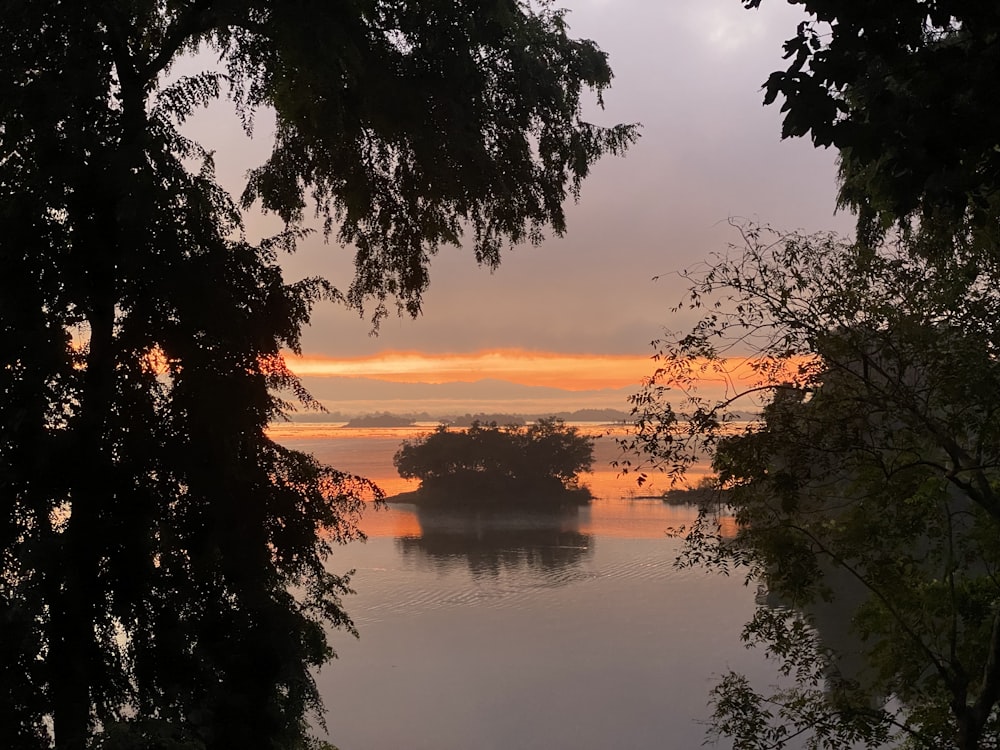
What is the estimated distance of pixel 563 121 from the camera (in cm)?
1126

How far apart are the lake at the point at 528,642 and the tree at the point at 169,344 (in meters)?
16.2

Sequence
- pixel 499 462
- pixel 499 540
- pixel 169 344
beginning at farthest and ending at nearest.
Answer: pixel 499 462 < pixel 499 540 < pixel 169 344

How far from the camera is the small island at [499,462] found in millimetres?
81750

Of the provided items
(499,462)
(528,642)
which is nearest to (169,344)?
(528,642)

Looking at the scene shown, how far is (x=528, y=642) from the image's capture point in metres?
48.7

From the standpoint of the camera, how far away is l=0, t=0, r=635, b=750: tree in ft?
28.0

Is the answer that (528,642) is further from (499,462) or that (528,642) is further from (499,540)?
(499,462)

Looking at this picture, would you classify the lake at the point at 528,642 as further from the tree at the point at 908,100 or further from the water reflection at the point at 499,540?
the tree at the point at 908,100

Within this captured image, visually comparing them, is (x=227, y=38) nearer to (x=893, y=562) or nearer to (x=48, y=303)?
(x=48, y=303)

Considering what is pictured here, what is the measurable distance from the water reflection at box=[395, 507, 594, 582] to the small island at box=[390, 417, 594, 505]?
176 cm

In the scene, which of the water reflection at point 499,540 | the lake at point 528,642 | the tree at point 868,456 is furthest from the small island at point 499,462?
the tree at point 868,456

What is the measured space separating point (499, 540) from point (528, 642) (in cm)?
2327

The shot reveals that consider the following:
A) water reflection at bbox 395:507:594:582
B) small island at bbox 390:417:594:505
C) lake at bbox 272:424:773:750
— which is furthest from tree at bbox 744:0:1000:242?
small island at bbox 390:417:594:505

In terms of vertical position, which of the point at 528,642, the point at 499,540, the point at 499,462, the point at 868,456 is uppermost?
the point at 868,456
